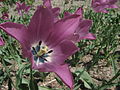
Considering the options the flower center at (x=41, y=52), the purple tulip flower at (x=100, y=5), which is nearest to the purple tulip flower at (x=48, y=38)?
the flower center at (x=41, y=52)

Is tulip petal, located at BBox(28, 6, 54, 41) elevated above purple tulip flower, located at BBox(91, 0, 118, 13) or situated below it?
above

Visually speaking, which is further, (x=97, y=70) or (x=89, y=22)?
(x=97, y=70)

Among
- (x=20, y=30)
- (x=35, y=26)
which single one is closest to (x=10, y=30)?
(x=20, y=30)

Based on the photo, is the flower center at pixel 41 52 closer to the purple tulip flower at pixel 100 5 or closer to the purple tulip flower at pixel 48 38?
the purple tulip flower at pixel 48 38

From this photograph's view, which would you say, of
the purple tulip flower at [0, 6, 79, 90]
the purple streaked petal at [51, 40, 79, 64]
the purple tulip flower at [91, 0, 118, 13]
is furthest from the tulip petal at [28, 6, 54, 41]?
the purple tulip flower at [91, 0, 118, 13]

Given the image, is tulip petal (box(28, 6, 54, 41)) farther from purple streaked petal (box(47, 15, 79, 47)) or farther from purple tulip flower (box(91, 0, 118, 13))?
purple tulip flower (box(91, 0, 118, 13))

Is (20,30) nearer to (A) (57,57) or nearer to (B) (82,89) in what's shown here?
(A) (57,57)

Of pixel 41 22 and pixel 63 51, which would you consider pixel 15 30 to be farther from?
pixel 63 51
